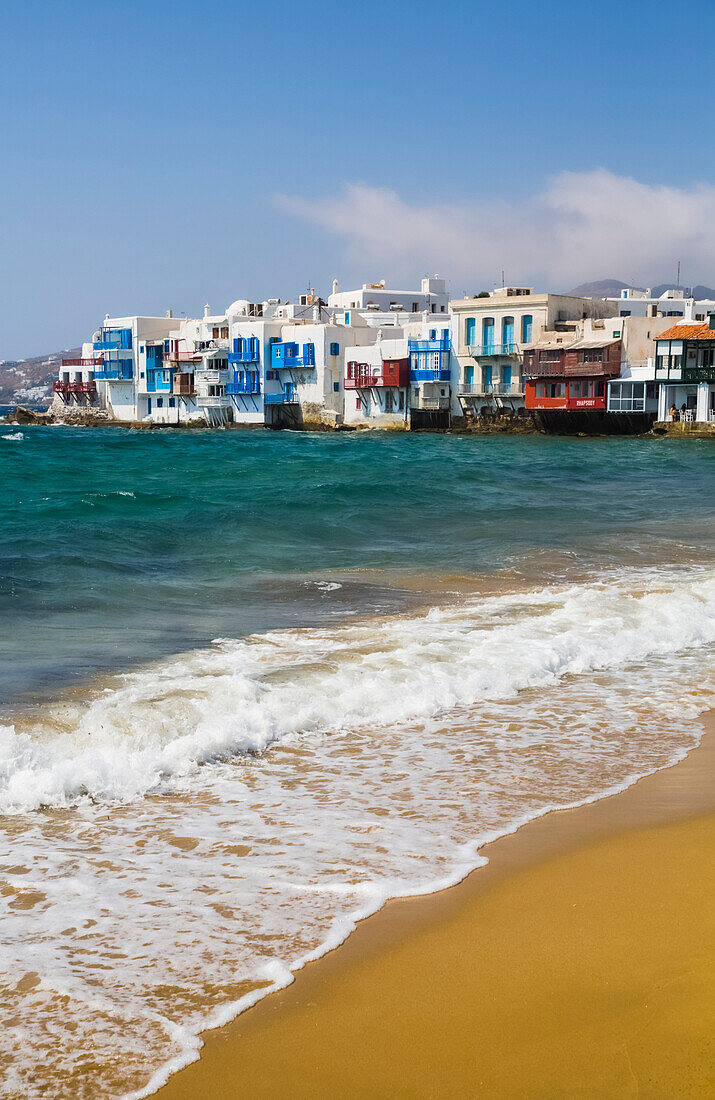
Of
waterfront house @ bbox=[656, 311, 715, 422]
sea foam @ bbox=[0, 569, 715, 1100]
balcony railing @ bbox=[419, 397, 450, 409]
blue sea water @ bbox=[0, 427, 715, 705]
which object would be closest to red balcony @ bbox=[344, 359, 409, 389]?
balcony railing @ bbox=[419, 397, 450, 409]

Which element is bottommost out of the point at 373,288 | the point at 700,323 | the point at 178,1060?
the point at 178,1060

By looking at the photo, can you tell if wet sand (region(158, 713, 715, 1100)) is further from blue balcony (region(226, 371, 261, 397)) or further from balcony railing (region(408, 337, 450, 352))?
blue balcony (region(226, 371, 261, 397))

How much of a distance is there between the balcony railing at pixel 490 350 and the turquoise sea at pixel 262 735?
48.8 metres

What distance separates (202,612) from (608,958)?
25.5 feet

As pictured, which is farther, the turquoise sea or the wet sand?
the turquoise sea

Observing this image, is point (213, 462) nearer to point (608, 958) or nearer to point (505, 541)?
point (505, 541)

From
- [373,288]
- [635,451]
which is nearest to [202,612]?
[635,451]

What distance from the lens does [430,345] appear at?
221 feet

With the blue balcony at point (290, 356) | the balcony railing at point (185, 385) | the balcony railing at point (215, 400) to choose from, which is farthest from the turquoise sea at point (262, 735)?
the balcony railing at point (185, 385)

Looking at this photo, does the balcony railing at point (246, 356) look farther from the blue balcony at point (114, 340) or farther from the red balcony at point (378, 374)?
the blue balcony at point (114, 340)

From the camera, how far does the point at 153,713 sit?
21.7 feet

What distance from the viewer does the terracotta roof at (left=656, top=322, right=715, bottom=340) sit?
183 feet

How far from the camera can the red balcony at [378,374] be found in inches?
2692

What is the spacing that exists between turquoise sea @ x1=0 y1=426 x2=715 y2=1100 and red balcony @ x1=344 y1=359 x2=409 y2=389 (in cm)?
5234
